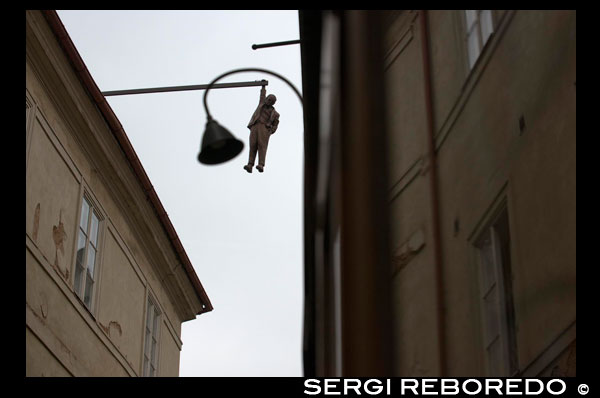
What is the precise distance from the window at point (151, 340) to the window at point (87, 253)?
10.7 ft

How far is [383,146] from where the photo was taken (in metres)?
3.91

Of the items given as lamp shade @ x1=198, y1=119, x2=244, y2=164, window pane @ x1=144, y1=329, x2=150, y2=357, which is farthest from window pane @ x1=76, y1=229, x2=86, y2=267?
lamp shade @ x1=198, y1=119, x2=244, y2=164

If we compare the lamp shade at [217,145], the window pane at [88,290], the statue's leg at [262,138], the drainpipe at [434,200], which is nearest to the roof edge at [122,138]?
the statue's leg at [262,138]

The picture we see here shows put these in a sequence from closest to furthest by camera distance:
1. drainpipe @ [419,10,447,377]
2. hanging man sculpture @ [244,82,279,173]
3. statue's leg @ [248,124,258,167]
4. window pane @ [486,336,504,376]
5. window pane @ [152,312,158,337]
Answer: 1. drainpipe @ [419,10,447,377]
2. window pane @ [486,336,504,376]
3. hanging man sculpture @ [244,82,279,173]
4. statue's leg @ [248,124,258,167]
5. window pane @ [152,312,158,337]

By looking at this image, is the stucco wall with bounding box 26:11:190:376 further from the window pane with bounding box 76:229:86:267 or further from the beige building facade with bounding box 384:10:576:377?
the beige building facade with bounding box 384:10:576:377

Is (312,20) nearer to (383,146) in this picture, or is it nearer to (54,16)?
(383,146)

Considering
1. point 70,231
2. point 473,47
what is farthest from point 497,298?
point 70,231

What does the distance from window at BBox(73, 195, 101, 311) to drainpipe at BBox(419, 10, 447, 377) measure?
9.22 metres

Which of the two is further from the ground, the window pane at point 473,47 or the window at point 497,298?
the window pane at point 473,47

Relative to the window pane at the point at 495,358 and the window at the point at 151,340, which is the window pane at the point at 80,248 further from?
the window pane at the point at 495,358

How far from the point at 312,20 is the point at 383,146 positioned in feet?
14.9

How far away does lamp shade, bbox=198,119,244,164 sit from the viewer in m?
8.45

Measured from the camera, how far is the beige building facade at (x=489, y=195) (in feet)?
17.6

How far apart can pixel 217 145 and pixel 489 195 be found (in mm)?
3147
